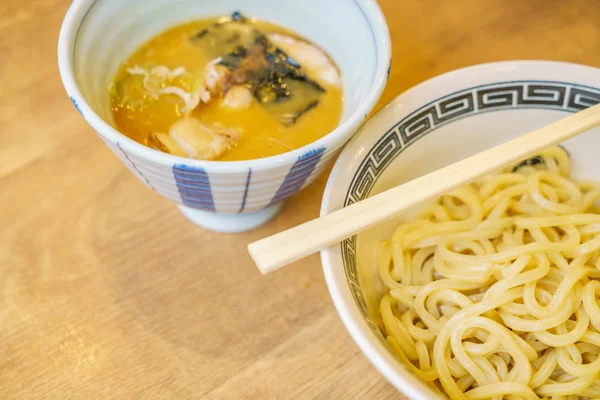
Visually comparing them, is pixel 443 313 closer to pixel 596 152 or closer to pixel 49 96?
pixel 596 152

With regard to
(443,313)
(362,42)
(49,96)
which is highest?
(362,42)

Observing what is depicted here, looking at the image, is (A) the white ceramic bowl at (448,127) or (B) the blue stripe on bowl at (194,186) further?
(A) the white ceramic bowl at (448,127)

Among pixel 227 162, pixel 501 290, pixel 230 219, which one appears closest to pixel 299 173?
pixel 227 162

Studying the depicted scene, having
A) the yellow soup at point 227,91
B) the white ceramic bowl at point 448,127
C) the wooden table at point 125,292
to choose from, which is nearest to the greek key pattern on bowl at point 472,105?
the white ceramic bowl at point 448,127

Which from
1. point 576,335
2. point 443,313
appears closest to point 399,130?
point 443,313

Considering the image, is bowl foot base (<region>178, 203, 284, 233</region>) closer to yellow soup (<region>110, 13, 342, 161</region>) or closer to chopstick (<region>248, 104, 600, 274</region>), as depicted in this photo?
yellow soup (<region>110, 13, 342, 161</region>)

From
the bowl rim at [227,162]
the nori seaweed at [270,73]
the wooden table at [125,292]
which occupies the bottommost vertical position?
the wooden table at [125,292]

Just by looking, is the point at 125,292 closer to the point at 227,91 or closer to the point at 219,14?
the point at 227,91

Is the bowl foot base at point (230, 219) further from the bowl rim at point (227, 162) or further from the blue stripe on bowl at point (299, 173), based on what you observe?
the bowl rim at point (227, 162)
